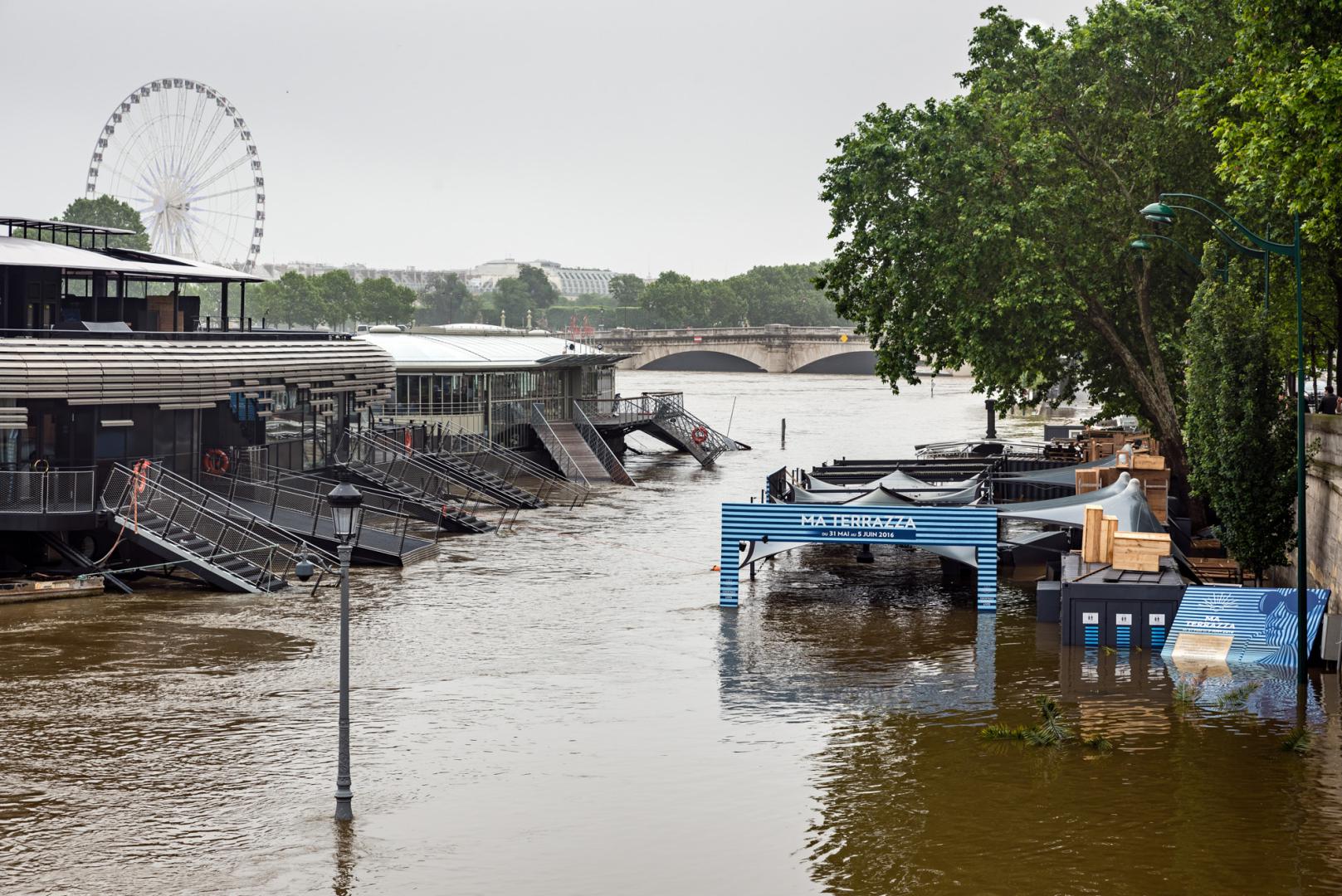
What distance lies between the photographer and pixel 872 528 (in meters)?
35.4

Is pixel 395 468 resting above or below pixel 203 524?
above

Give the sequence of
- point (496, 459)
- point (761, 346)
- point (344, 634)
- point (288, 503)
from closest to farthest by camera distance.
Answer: point (344, 634)
point (288, 503)
point (496, 459)
point (761, 346)

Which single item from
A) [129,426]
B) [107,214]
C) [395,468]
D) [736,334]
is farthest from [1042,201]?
[107,214]

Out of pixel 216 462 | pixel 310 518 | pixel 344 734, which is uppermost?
pixel 216 462

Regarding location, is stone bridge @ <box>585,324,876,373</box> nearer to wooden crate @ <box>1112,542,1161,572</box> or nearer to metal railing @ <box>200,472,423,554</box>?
metal railing @ <box>200,472,423,554</box>

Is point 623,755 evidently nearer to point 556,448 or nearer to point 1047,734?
point 1047,734

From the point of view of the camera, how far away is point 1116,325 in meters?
51.2

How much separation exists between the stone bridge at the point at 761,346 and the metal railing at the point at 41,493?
5018 inches

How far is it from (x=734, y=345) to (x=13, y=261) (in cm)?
13886

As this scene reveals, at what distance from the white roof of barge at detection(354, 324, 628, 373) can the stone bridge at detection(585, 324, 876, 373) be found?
8024 centimetres

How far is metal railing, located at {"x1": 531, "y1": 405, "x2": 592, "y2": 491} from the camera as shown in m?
70.0

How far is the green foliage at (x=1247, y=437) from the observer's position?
3212cm

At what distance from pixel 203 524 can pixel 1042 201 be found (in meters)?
25.9

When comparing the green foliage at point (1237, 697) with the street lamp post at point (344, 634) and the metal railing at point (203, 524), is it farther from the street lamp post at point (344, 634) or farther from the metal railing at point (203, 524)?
the metal railing at point (203, 524)
